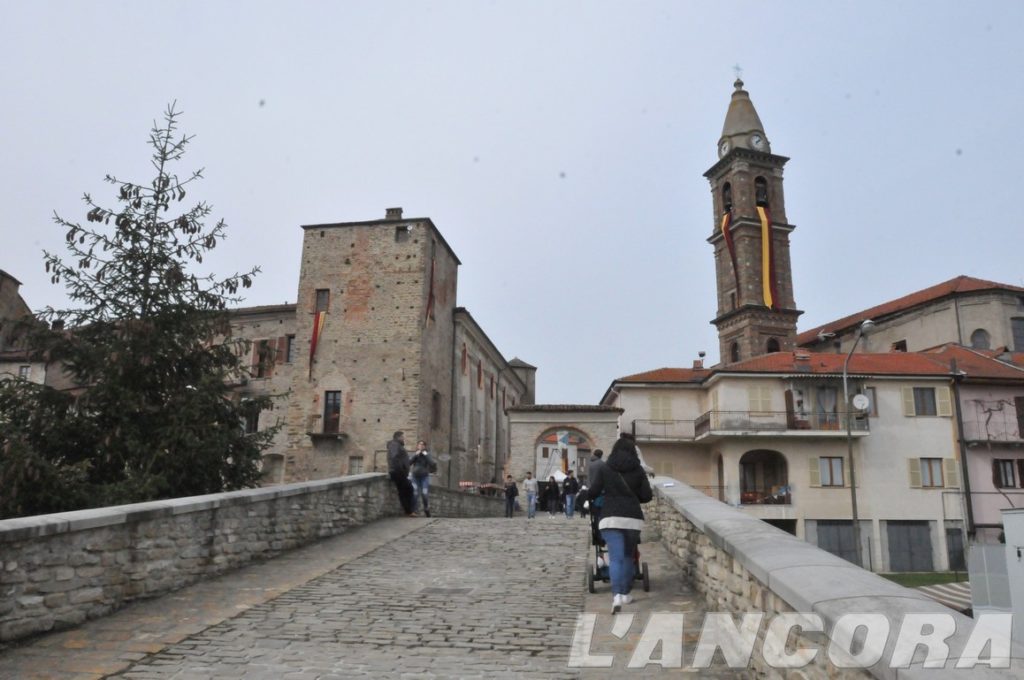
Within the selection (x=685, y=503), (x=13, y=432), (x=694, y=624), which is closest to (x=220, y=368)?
(x=13, y=432)

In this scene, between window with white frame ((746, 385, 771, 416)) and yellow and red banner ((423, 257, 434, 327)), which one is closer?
yellow and red banner ((423, 257, 434, 327))

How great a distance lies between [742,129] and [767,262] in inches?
437

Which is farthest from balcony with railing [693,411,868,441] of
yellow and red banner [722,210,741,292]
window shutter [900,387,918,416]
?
yellow and red banner [722,210,741,292]

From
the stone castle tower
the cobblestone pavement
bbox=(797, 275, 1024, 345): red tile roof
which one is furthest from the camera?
bbox=(797, 275, 1024, 345): red tile roof

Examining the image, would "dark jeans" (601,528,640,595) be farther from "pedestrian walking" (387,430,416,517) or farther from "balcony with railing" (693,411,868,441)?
"balcony with railing" (693,411,868,441)

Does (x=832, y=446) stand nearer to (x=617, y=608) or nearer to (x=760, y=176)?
(x=760, y=176)

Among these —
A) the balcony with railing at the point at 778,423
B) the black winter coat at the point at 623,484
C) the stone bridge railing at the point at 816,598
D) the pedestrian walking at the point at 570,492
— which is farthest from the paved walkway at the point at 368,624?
the balcony with railing at the point at 778,423

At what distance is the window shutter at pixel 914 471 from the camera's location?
1379 inches

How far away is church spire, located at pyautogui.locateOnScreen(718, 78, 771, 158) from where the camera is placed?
5603 cm

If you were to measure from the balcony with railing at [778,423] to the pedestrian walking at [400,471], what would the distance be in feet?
74.7

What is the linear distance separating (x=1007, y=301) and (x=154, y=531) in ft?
162

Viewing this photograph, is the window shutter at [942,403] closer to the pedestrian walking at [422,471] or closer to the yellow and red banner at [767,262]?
the yellow and red banner at [767,262]

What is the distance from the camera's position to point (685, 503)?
29.3 feet

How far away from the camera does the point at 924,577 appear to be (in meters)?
30.2
